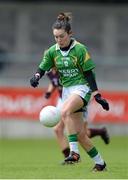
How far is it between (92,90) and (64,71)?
2.10ft

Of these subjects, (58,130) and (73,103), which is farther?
(58,130)

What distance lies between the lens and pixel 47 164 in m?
16.1

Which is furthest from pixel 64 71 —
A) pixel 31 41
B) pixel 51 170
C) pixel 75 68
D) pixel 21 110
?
pixel 31 41

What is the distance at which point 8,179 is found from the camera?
12469 mm

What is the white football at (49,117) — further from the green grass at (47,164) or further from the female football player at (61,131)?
the female football player at (61,131)

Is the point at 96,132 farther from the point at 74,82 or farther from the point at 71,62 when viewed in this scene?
the point at 71,62

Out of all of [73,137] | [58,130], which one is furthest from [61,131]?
[73,137]

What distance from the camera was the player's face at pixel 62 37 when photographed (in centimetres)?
1365

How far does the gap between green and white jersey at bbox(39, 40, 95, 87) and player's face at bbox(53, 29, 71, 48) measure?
13 centimetres

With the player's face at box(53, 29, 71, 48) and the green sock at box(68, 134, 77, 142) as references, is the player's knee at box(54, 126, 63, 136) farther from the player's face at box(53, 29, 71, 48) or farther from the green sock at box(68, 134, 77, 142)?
the player's face at box(53, 29, 71, 48)

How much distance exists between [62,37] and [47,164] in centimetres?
317

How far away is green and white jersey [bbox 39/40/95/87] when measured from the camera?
1362 cm

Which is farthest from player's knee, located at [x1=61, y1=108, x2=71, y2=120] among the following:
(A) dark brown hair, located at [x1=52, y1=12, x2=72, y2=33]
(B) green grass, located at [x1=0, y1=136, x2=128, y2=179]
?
(A) dark brown hair, located at [x1=52, y1=12, x2=72, y2=33]

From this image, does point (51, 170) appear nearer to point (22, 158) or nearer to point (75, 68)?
point (75, 68)
